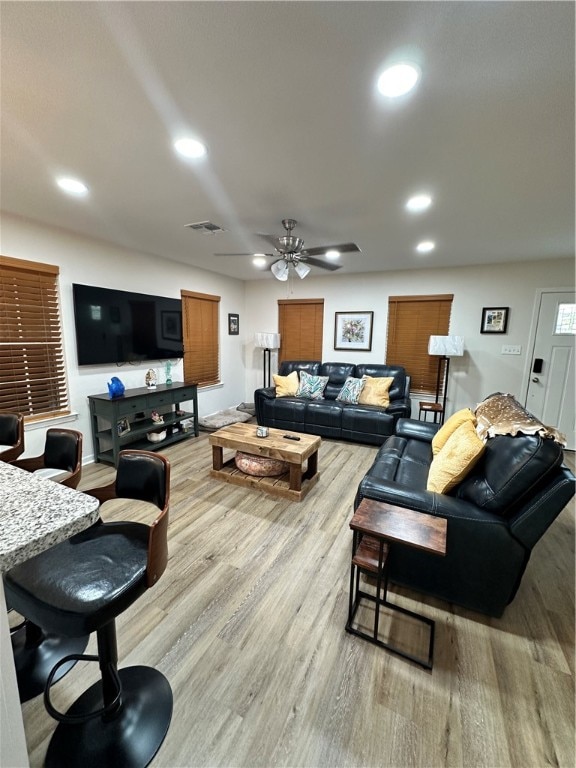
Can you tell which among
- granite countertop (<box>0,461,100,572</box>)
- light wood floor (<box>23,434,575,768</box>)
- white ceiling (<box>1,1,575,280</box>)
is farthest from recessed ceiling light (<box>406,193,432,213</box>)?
granite countertop (<box>0,461,100,572</box>)

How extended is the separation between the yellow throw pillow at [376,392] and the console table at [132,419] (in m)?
2.54

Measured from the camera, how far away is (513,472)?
1531 millimetres

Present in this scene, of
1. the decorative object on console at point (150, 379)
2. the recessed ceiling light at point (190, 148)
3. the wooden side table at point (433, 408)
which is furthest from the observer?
the wooden side table at point (433, 408)

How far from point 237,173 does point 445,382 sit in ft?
13.4

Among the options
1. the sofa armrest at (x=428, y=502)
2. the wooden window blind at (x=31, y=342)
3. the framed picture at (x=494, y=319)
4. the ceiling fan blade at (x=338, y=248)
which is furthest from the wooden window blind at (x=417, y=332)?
the wooden window blind at (x=31, y=342)

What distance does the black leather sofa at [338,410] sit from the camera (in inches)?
168

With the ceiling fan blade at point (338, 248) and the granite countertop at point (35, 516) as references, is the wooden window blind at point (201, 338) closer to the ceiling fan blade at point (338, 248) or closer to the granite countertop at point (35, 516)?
the ceiling fan blade at point (338, 248)

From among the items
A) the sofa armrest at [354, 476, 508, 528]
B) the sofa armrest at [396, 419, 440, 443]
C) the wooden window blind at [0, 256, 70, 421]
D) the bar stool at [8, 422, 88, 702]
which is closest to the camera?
the bar stool at [8, 422, 88, 702]

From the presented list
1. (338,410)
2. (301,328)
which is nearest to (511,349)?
(338,410)

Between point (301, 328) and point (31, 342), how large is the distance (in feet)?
13.0

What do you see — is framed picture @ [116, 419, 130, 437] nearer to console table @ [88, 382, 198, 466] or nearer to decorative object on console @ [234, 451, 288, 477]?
console table @ [88, 382, 198, 466]

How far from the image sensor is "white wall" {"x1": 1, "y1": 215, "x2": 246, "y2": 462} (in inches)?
116

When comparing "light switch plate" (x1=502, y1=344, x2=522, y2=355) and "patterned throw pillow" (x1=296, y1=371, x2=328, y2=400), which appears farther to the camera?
"patterned throw pillow" (x1=296, y1=371, x2=328, y2=400)

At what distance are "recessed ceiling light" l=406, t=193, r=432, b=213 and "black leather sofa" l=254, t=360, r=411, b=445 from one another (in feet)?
8.26
